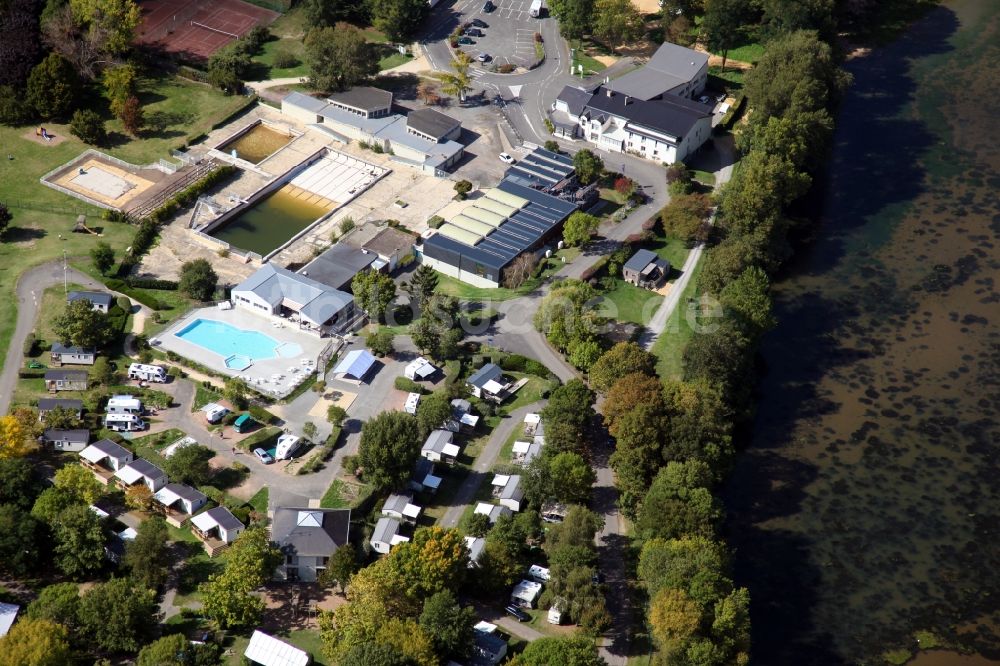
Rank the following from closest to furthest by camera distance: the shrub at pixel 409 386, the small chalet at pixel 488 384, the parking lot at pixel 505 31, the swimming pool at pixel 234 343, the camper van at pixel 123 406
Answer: the camper van at pixel 123 406 < the small chalet at pixel 488 384 < the shrub at pixel 409 386 < the swimming pool at pixel 234 343 < the parking lot at pixel 505 31

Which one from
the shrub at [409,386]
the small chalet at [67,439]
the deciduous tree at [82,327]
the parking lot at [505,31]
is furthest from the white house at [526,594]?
the parking lot at [505,31]

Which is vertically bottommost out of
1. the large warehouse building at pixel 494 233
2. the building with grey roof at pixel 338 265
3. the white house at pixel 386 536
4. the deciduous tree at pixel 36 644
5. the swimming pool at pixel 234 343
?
the large warehouse building at pixel 494 233

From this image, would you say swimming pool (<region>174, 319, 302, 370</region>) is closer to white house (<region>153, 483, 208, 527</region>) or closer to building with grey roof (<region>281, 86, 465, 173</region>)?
white house (<region>153, 483, 208, 527</region>)

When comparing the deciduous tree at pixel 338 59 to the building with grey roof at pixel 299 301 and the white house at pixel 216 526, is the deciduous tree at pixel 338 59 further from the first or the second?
the white house at pixel 216 526

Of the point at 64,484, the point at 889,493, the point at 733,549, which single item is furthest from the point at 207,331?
the point at 889,493

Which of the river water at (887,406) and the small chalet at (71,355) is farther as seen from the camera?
the small chalet at (71,355)

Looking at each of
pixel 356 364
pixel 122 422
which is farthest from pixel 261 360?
pixel 122 422

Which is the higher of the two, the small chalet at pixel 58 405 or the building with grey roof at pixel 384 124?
the small chalet at pixel 58 405
